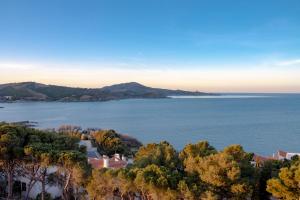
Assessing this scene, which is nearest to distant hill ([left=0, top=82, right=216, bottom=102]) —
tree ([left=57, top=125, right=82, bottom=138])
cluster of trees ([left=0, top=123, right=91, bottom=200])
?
tree ([left=57, top=125, right=82, bottom=138])

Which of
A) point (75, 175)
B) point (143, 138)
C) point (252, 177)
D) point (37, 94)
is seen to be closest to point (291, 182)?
point (252, 177)

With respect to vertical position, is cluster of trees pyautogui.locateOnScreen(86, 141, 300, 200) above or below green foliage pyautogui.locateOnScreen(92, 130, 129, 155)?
above

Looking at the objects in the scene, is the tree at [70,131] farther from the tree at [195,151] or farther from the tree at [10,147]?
the tree at [195,151]

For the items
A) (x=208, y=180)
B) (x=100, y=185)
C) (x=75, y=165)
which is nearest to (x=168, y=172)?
(x=208, y=180)

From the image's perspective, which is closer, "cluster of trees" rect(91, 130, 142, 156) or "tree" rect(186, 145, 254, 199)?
"tree" rect(186, 145, 254, 199)

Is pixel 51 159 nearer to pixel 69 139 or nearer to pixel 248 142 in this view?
pixel 69 139

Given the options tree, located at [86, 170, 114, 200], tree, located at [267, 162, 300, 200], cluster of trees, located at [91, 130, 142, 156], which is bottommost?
cluster of trees, located at [91, 130, 142, 156]

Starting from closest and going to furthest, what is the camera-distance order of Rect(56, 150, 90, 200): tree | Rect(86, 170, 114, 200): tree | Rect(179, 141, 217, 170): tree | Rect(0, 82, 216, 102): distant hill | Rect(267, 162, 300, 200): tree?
Rect(267, 162, 300, 200): tree < Rect(86, 170, 114, 200): tree < Rect(56, 150, 90, 200): tree < Rect(179, 141, 217, 170): tree < Rect(0, 82, 216, 102): distant hill

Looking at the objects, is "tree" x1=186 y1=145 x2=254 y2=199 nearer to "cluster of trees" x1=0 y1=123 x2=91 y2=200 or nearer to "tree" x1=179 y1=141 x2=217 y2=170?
"tree" x1=179 y1=141 x2=217 y2=170
